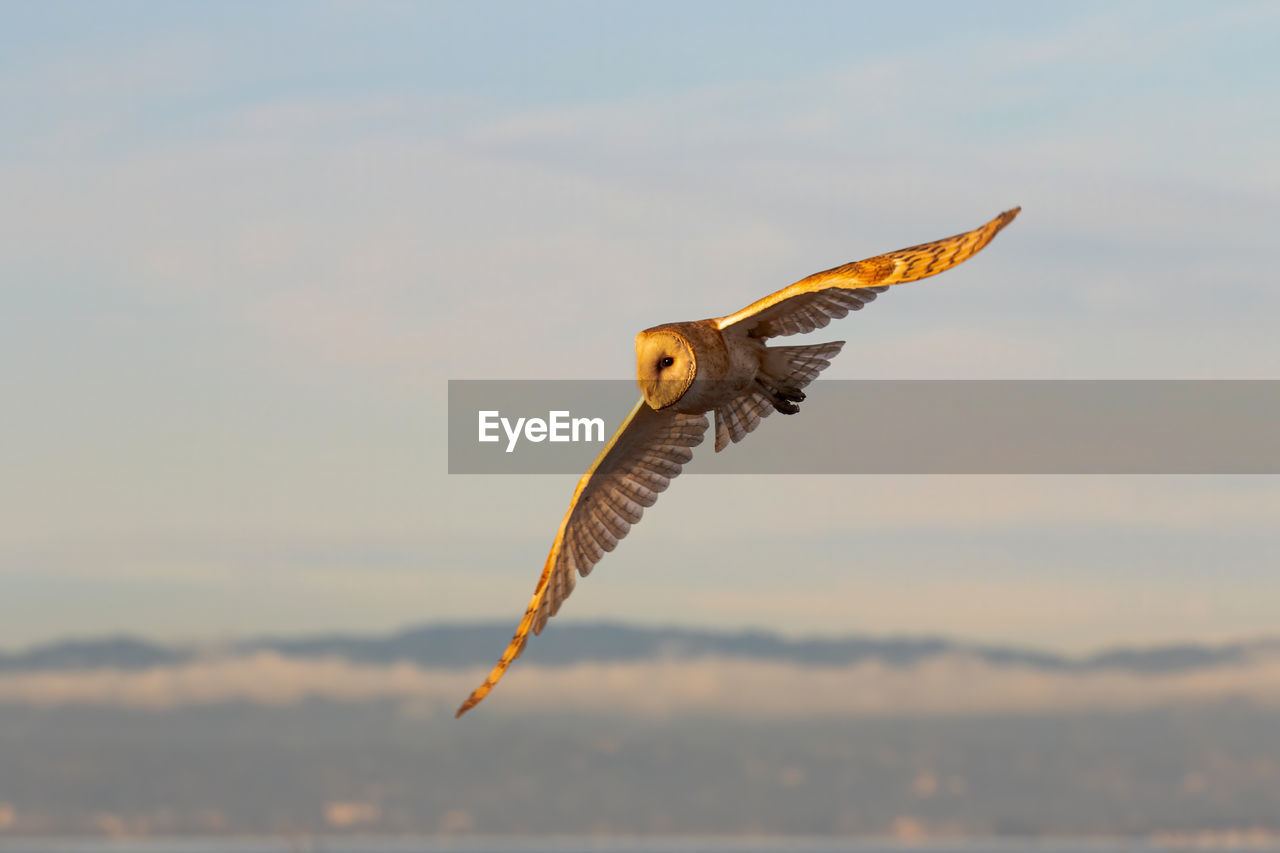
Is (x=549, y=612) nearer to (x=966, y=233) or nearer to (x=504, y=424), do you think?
(x=504, y=424)

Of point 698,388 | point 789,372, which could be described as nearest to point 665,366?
point 698,388

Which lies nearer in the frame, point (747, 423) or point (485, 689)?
point (485, 689)

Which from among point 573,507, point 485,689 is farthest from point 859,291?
point 485,689

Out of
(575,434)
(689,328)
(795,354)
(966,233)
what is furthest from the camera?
(575,434)

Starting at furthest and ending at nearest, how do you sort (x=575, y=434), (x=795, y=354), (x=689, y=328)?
(x=575, y=434), (x=795, y=354), (x=689, y=328)

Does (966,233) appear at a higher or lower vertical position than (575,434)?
higher

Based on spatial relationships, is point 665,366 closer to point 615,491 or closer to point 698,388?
point 698,388
